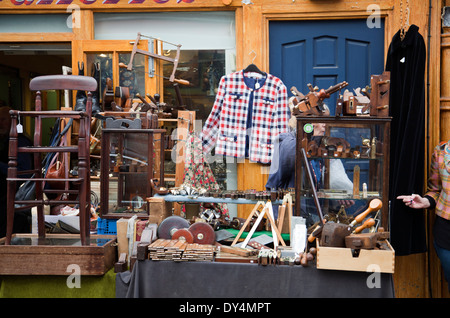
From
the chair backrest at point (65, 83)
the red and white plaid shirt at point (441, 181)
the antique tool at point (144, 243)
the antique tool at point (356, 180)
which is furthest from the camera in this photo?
the red and white plaid shirt at point (441, 181)

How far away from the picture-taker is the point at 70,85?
3.51 metres

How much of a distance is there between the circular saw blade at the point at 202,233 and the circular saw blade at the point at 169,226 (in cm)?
11

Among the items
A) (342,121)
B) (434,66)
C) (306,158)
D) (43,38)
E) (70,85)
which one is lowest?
(306,158)

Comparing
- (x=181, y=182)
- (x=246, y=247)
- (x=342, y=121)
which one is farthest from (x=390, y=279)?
(x=181, y=182)

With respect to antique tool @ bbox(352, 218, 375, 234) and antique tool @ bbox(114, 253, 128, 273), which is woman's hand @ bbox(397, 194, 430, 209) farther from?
antique tool @ bbox(114, 253, 128, 273)

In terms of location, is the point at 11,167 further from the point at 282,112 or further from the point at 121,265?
the point at 282,112

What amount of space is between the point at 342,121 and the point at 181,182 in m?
1.79

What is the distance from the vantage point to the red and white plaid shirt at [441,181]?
4.44 meters

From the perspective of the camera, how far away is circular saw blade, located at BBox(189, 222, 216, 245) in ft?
12.3

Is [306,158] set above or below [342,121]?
below

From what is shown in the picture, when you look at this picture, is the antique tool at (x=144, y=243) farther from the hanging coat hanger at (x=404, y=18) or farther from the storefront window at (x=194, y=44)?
the hanging coat hanger at (x=404, y=18)

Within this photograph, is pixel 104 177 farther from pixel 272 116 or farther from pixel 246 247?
pixel 272 116

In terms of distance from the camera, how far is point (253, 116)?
5375 millimetres

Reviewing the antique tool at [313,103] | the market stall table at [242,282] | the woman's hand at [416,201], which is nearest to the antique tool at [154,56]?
the antique tool at [313,103]
